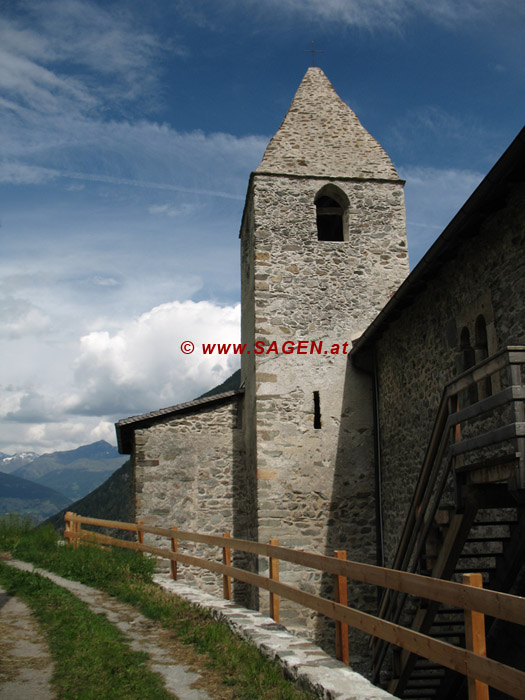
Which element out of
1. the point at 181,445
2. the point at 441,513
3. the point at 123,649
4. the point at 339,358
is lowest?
the point at 123,649

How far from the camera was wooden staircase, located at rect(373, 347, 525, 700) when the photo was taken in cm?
538

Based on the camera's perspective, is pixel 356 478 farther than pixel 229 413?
No

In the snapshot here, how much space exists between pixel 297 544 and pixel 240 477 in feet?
7.60

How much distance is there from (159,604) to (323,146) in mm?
10974

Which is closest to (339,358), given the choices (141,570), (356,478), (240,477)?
(356,478)

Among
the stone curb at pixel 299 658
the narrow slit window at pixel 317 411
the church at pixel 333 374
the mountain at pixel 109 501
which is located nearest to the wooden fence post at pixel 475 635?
the stone curb at pixel 299 658

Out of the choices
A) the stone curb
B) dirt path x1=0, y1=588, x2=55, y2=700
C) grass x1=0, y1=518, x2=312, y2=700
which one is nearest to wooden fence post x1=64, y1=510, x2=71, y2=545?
grass x1=0, y1=518, x2=312, y2=700

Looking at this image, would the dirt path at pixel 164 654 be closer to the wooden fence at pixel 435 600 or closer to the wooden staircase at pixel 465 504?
the wooden fence at pixel 435 600

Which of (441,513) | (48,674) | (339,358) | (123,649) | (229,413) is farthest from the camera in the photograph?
(229,413)

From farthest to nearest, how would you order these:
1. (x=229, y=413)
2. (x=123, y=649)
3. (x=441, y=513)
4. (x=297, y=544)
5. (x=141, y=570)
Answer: (x=229, y=413)
(x=297, y=544)
(x=141, y=570)
(x=441, y=513)
(x=123, y=649)

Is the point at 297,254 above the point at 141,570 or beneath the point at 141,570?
above

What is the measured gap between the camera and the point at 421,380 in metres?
9.95

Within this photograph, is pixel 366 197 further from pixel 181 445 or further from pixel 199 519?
pixel 199 519

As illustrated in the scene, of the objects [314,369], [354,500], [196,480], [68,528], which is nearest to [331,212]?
[314,369]
